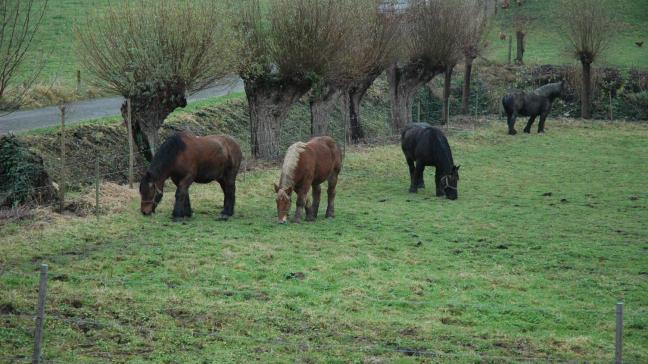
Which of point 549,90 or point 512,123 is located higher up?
point 549,90

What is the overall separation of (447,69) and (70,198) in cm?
2084

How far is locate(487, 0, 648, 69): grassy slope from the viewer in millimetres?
47688

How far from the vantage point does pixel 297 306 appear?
37.1 ft

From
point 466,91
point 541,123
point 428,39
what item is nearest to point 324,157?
point 428,39

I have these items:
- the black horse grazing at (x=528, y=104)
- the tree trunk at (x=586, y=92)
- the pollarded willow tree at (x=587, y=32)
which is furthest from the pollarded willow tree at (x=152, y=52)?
the tree trunk at (x=586, y=92)

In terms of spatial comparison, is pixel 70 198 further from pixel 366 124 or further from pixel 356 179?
pixel 366 124

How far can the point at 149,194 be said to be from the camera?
54.0 feet

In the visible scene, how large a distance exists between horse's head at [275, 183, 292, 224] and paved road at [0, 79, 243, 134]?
27.7 ft

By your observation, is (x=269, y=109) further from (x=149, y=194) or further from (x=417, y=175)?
(x=149, y=194)

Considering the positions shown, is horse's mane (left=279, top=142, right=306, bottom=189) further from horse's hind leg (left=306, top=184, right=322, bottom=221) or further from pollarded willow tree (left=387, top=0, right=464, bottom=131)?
pollarded willow tree (left=387, top=0, right=464, bottom=131)

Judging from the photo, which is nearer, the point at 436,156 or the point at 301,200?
the point at 301,200

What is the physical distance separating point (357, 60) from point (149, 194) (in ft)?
→ 40.1

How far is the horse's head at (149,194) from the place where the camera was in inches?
642

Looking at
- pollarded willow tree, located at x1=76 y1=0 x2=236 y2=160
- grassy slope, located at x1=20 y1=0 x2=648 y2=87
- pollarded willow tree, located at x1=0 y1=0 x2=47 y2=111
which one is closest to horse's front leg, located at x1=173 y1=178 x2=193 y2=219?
pollarded willow tree, located at x1=0 y1=0 x2=47 y2=111
